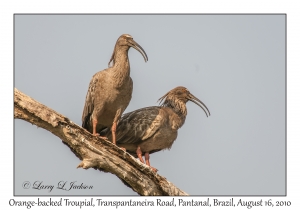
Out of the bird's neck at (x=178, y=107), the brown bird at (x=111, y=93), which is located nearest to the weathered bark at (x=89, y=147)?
the brown bird at (x=111, y=93)

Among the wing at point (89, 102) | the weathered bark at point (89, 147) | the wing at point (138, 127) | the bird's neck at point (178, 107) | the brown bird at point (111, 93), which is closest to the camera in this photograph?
the weathered bark at point (89, 147)

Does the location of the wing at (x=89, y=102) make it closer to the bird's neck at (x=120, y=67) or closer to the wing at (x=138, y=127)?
the bird's neck at (x=120, y=67)

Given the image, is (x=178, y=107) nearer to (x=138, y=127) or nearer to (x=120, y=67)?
(x=138, y=127)

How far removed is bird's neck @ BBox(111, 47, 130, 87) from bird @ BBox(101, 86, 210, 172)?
4.10ft

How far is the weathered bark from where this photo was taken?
387 inches

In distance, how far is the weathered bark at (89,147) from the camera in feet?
32.2

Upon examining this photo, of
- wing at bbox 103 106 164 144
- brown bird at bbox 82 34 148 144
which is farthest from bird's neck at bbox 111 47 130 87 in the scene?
wing at bbox 103 106 164 144

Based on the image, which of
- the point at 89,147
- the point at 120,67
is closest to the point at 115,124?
the point at 120,67

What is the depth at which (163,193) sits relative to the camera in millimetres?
10727

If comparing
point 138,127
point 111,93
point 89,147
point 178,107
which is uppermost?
point 111,93

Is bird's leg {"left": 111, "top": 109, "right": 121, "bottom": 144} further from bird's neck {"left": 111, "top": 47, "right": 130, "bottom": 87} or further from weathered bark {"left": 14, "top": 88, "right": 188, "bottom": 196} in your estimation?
weathered bark {"left": 14, "top": 88, "right": 188, "bottom": 196}

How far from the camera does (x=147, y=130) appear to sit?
42.0ft

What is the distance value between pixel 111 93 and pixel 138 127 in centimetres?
121
